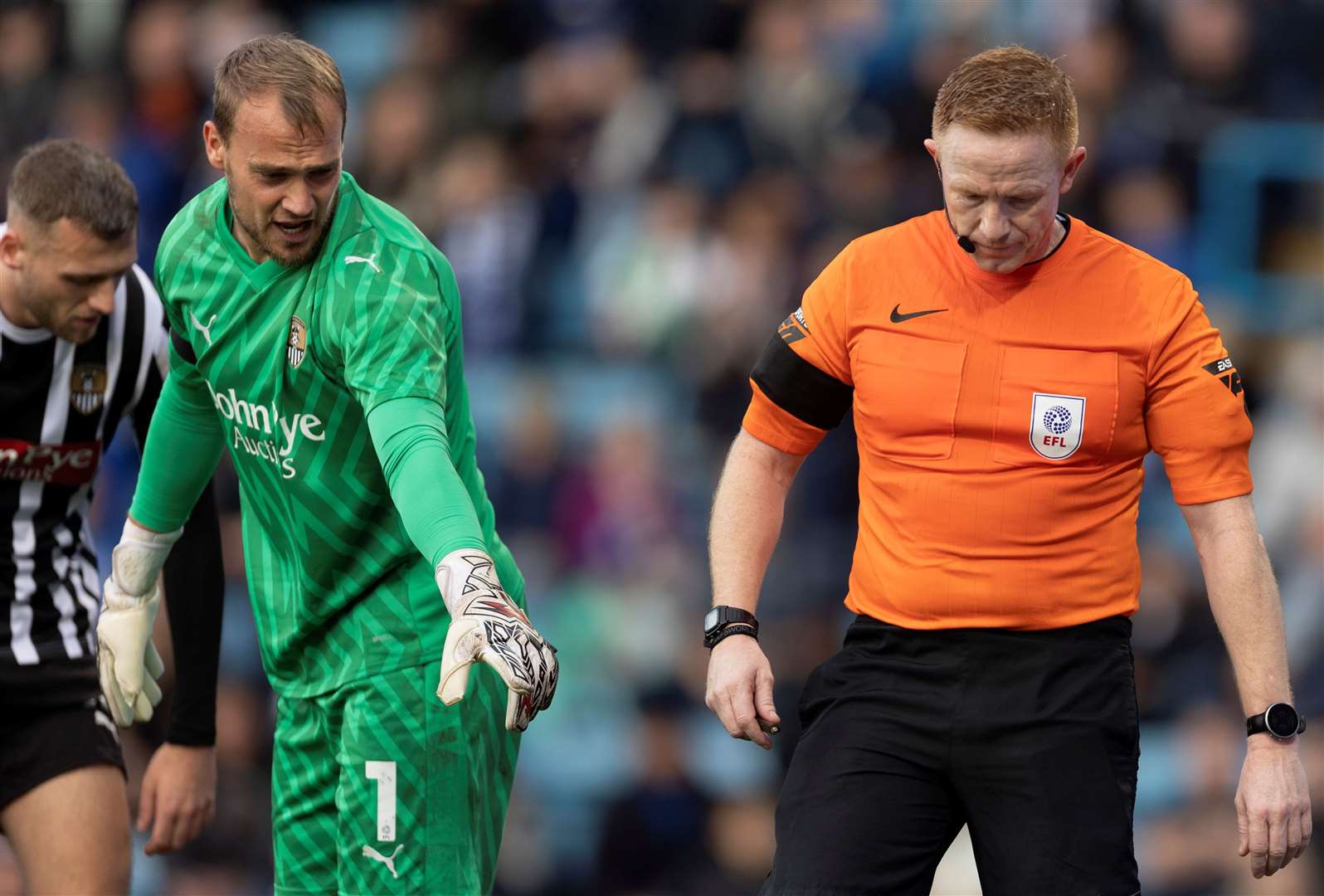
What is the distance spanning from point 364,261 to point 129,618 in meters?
1.37

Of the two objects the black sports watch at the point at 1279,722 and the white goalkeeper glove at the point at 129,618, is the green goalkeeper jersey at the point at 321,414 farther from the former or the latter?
the black sports watch at the point at 1279,722

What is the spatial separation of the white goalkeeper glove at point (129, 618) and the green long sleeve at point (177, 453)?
0.21 ft

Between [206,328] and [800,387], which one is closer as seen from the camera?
[800,387]

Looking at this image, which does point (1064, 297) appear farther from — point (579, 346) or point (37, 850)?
point (579, 346)

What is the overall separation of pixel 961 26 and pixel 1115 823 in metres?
6.19

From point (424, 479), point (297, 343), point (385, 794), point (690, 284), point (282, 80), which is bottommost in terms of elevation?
point (385, 794)

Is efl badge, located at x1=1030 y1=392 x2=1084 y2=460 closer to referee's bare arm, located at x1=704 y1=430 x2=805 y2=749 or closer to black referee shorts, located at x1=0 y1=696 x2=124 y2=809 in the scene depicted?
referee's bare arm, located at x1=704 y1=430 x2=805 y2=749

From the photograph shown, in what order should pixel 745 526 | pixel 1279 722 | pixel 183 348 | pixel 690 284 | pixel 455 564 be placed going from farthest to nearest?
1. pixel 690 284
2. pixel 183 348
3. pixel 745 526
4. pixel 1279 722
5. pixel 455 564

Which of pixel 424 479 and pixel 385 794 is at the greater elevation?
pixel 424 479

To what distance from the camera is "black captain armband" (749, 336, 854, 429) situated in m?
4.14

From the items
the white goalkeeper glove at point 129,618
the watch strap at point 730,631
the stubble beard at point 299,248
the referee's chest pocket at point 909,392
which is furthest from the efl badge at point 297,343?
the referee's chest pocket at point 909,392

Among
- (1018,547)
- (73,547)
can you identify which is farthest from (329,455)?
(1018,547)

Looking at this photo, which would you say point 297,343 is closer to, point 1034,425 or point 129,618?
point 129,618

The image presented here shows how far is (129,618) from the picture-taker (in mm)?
4781
